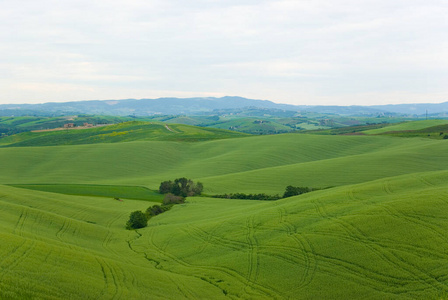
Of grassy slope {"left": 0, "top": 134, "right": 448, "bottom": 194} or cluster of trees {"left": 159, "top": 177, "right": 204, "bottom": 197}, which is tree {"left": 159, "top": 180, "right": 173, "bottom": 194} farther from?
grassy slope {"left": 0, "top": 134, "right": 448, "bottom": 194}

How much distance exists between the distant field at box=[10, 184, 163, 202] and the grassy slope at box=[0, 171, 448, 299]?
73.1 ft

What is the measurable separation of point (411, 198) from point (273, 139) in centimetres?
8464

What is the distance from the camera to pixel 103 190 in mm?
64875

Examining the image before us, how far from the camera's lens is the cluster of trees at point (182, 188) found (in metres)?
62.1

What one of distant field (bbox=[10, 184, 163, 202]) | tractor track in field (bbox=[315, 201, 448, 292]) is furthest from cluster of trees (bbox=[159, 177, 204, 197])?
tractor track in field (bbox=[315, 201, 448, 292])

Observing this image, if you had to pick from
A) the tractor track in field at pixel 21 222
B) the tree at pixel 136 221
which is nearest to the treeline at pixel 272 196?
the tree at pixel 136 221

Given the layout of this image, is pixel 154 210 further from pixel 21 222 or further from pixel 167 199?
pixel 21 222

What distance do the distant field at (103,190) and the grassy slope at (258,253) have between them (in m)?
22.3

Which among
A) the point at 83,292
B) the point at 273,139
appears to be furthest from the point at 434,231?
the point at 273,139

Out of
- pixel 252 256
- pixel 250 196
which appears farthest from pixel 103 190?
pixel 252 256

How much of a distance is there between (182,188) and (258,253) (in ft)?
117

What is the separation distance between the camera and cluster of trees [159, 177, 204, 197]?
62100 millimetres

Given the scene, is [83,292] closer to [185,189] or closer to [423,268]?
[423,268]

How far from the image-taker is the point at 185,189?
62.5 metres
